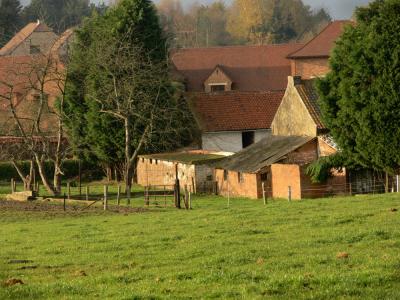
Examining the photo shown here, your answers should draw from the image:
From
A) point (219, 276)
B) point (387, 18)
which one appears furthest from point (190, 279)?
point (387, 18)

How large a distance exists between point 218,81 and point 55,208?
5196 centimetres

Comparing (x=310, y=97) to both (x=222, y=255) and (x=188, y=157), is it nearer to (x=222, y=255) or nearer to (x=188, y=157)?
(x=188, y=157)

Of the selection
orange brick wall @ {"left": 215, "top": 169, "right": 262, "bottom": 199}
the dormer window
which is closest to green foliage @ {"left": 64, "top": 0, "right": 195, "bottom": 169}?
orange brick wall @ {"left": 215, "top": 169, "right": 262, "bottom": 199}

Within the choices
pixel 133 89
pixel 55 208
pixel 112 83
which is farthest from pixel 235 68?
pixel 55 208

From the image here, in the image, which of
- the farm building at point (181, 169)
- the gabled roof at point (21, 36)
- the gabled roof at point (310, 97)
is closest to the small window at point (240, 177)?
the farm building at point (181, 169)

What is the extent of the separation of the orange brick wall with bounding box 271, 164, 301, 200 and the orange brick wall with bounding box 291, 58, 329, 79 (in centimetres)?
4071

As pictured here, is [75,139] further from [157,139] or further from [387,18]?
[387,18]

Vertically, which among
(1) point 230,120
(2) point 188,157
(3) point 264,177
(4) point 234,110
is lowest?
(3) point 264,177

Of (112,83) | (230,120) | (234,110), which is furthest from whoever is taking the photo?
(234,110)

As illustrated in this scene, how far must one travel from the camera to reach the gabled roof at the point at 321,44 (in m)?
86.8

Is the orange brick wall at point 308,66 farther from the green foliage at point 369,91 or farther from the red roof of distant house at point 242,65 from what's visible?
the green foliage at point 369,91

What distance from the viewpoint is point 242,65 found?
9156 cm

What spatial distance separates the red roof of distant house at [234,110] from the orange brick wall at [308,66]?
62.2 feet

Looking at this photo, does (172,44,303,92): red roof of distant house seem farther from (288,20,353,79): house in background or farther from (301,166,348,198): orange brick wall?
(301,166,348,198): orange brick wall
